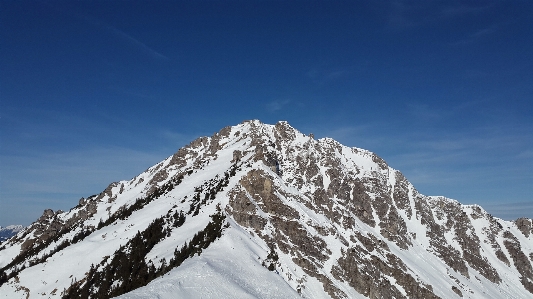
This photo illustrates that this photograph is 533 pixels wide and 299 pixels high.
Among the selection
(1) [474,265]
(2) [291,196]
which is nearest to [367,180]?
(1) [474,265]

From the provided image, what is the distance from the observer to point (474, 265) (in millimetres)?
154500

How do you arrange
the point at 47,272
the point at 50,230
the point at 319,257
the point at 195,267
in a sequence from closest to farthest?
the point at 195,267, the point at 47,272, the point at 319,257, the point at 50,230

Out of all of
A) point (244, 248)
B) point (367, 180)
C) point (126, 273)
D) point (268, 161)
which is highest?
point (367, 180)

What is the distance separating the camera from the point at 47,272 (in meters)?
72.8

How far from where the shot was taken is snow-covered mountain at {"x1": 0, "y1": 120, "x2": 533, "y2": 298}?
55.8m

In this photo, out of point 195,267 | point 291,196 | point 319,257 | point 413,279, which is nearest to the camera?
point 195,267

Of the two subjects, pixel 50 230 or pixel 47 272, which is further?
pixel 50 230

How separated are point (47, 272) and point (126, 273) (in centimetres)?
2770

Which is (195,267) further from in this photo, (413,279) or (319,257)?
(413,279)

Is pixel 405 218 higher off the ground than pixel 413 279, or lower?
higher

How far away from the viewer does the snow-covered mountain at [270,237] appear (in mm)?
55781

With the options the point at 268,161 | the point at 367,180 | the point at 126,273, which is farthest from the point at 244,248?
the point at 367,180

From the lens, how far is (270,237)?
7412cm

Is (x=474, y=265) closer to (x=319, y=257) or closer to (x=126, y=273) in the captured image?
(x=319, y=257)
